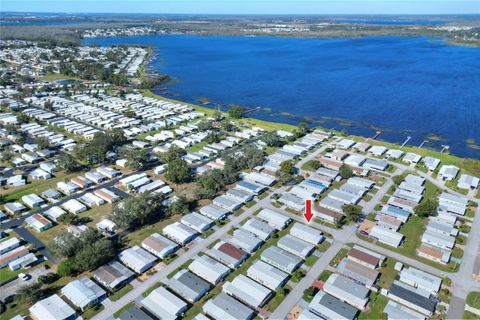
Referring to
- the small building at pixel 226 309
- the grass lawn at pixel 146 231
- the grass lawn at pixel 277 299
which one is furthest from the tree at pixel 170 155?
the grass lawn at pixel 277 299

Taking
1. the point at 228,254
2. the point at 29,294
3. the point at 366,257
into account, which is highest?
the point at 366,257

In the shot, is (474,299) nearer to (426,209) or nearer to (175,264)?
(426,209)

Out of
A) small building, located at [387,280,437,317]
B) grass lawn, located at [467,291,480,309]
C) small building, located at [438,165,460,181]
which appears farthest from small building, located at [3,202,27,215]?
small building, located at [438,165,460,181]

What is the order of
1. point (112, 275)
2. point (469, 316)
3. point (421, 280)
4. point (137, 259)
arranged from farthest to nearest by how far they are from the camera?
1. point (137, 259)
2. point (112, 275)
3. point (421, 280)
4. point (469, 316)

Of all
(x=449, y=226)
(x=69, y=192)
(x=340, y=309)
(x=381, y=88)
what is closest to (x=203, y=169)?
(x=69, y=192)

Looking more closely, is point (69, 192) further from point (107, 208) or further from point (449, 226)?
point (449, 226)

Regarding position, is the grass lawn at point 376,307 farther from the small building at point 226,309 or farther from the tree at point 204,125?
the tree at point 204,125

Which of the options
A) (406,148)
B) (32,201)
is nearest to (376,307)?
(406,148)
